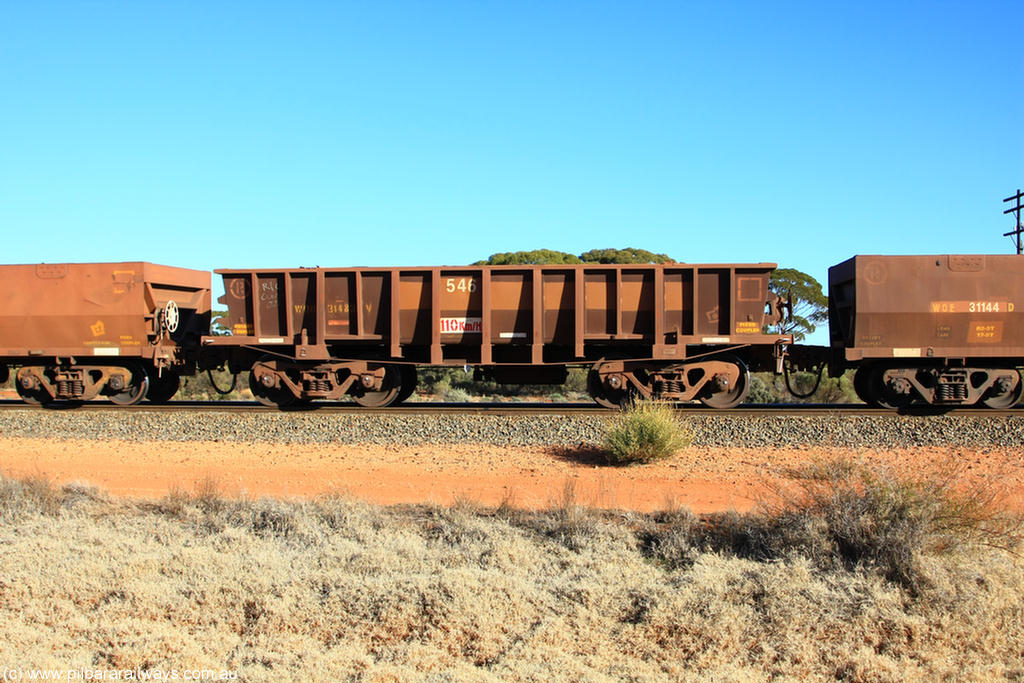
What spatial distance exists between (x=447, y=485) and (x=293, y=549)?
10.0 feet

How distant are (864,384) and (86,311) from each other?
52.1 ft

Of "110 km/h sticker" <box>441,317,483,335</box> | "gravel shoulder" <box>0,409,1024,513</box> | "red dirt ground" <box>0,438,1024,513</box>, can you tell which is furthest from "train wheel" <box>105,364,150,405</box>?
"110 km/h sticker" <box>441,317,483,335</box>

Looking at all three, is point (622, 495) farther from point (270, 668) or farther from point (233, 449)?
point (233, 449)

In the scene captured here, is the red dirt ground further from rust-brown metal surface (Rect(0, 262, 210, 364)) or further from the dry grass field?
rust-brown metal surface (Rect(0, 262, 210, 364))

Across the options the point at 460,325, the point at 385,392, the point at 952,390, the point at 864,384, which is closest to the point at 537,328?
the point at 460,325

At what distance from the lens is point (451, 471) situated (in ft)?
31.8

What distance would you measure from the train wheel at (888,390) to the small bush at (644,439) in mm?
5440

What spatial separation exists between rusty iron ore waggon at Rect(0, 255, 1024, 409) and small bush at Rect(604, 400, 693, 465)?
122 inches

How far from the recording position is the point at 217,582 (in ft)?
17.3

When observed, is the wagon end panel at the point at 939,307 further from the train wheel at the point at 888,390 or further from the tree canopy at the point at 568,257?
the tree canopy at the point at 568,257

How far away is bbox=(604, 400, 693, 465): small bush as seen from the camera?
32.4ft

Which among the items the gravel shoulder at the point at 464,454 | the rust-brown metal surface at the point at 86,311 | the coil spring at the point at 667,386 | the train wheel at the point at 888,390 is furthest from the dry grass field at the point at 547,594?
the rust-brown metal surface at the point at 86,311

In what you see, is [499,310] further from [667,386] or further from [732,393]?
[732,393]

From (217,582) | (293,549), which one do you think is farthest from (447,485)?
(217,582)
